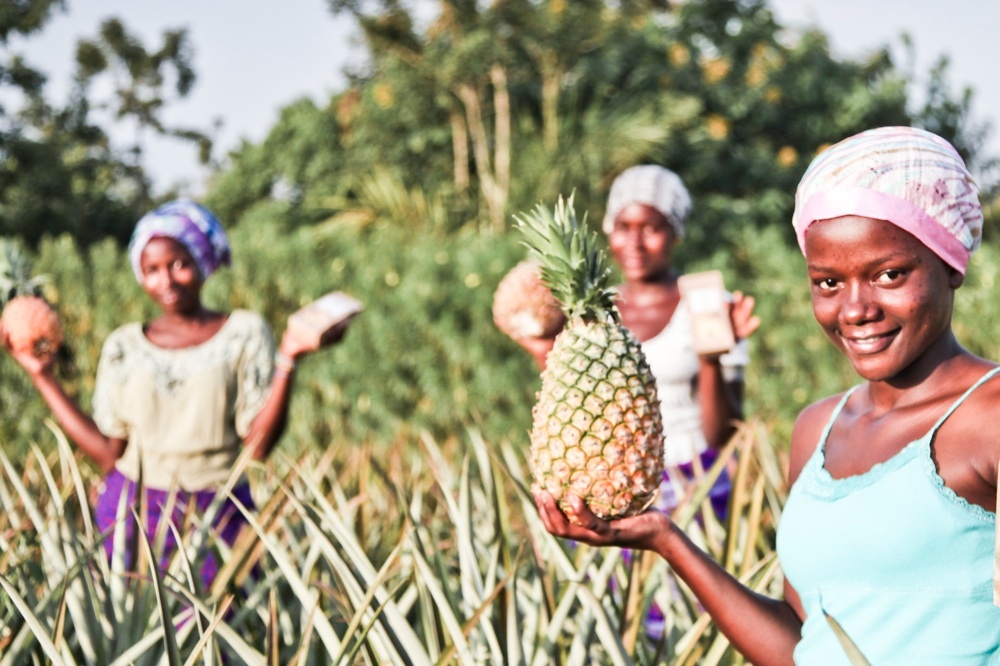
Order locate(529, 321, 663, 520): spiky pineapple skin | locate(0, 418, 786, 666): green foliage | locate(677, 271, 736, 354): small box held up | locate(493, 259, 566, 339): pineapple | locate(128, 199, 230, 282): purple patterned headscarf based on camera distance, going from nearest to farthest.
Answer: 1. locate(529, 321, 663, 520): spiky pineapple skin
2. locate(0, 418, 786, 666): green foliage
3. locate(493, 259, 566, 339): pineapple
4. locate(677, 271, 736, 354): small box held up
5. locate(128, 199, 230, 282): purple patterned headscarf

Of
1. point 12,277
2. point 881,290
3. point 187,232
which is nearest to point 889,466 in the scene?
point 881,290

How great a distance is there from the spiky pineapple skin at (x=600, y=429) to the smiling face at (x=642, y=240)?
1690 millimetres

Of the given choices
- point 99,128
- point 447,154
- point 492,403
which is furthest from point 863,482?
point 99,128

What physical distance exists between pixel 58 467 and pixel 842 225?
4239 mm

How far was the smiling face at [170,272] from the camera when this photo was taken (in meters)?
3.14

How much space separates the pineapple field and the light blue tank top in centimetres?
49

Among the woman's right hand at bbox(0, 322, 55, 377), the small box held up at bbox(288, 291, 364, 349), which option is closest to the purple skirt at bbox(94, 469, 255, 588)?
the woman's right hand at bbox(0, 322, 55, 377)

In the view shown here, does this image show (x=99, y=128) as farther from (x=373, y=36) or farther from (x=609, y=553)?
(x=609, y=553)

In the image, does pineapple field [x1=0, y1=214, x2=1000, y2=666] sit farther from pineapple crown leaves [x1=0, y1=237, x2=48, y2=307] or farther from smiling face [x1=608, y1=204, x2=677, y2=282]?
smiling face [x1=608, y1=204, x2=677, y2=282]

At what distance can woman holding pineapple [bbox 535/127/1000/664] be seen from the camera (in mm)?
1310

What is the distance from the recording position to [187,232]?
317 centimetres

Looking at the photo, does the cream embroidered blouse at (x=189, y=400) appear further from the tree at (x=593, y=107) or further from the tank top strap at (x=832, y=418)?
the tree at (x=593, y=107)

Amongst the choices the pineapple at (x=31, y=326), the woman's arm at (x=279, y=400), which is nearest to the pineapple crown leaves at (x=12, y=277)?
the pineapple at (x=31, y=326)

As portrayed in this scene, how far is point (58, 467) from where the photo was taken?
15.1 ft
